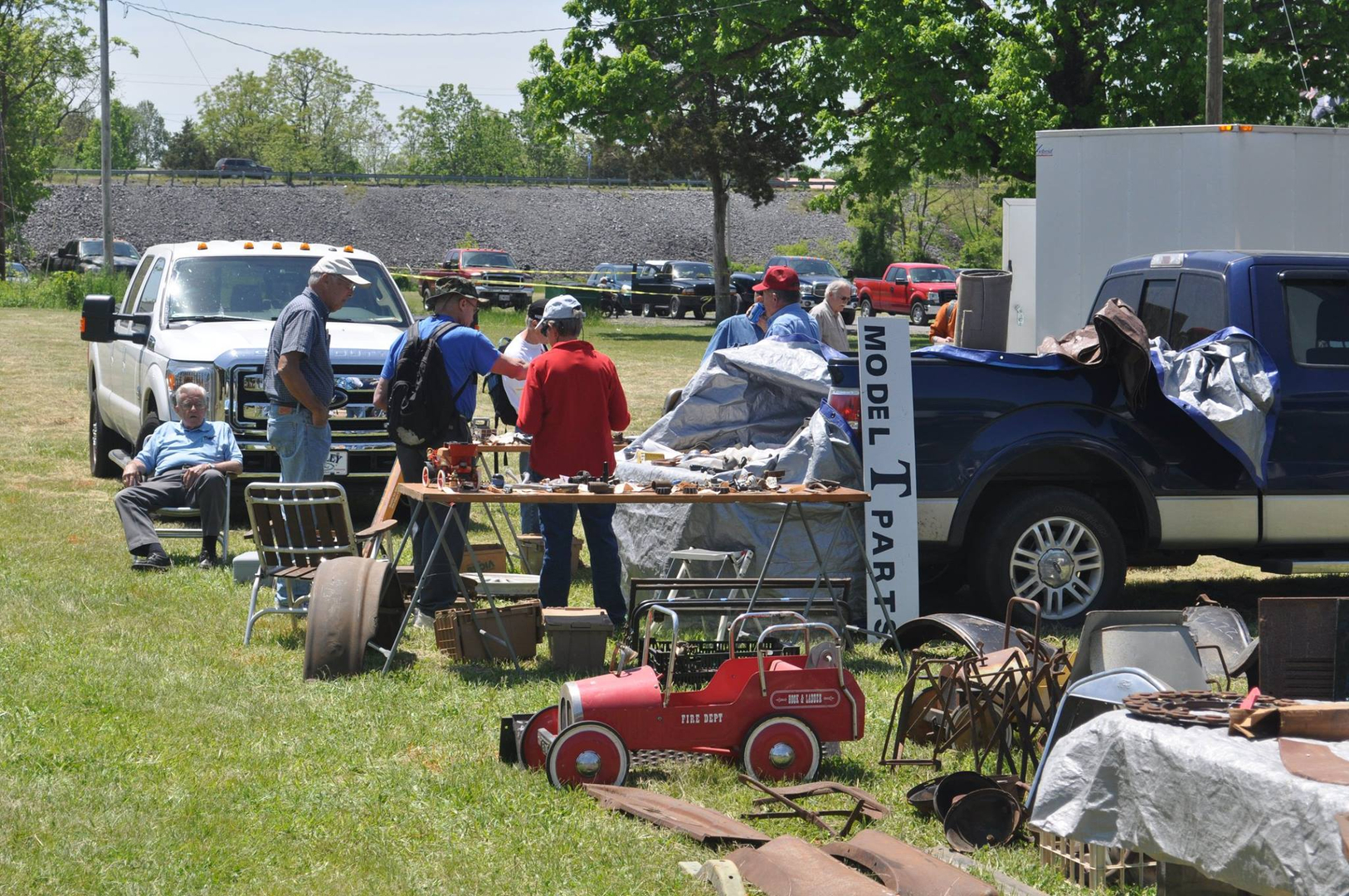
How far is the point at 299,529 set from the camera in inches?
325

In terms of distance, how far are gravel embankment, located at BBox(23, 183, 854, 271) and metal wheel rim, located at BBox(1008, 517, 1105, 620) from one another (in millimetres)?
60875

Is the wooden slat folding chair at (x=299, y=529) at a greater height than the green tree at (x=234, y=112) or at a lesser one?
lesser

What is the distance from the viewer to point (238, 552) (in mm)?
10422

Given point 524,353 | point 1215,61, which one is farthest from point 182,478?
point 1215,61

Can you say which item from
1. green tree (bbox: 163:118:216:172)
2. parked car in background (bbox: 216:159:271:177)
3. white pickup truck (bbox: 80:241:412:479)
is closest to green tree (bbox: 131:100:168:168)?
green tree (bbox: 163:118:216:172)

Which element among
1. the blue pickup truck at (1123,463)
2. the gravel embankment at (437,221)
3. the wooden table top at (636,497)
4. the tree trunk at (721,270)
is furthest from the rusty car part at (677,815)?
the gravel embankment at (437,221)

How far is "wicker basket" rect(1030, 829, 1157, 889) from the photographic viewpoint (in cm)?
434

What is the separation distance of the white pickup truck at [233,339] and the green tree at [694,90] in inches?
810

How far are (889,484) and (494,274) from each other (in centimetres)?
3896

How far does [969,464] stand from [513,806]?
12.6ft

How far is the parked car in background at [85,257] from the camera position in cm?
4897

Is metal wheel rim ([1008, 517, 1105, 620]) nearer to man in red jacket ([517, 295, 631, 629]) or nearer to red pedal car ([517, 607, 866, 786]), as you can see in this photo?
man in red jacket ([517, 295, 631, 629])

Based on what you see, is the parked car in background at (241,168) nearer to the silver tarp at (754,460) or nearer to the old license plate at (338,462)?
the old license plate at (338,462)

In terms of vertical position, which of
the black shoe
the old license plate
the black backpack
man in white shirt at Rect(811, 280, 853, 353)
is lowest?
the black shoe
